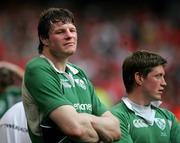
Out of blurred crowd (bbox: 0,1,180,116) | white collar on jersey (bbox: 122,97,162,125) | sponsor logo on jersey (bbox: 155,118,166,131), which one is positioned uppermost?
white collar on jersey (bbox: 122,97,162,125)

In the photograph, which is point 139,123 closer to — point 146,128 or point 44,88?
point 146,128

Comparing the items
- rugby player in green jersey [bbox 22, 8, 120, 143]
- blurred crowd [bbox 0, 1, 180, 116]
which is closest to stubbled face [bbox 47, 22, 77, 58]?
rugby player in green jersey [bbox 22, 8, 120, 143]

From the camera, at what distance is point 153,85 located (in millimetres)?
5512

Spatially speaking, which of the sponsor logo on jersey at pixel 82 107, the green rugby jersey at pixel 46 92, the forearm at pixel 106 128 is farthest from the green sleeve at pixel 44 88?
the forearm at pixel 106 128

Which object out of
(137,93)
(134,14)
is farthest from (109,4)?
(137,93)

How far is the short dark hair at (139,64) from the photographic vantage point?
5.55 m

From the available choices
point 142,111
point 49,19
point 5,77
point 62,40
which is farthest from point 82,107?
point 5,77

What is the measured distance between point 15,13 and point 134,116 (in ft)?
30.6

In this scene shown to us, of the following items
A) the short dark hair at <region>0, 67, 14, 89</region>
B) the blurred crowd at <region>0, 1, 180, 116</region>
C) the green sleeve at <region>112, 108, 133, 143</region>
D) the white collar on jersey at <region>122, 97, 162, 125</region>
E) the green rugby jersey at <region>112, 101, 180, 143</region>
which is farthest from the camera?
the blurred crowd at <region>0, 1, 180, 116</region>

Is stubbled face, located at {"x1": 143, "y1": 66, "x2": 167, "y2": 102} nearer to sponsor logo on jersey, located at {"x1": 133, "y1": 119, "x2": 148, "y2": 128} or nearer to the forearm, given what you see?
sponsor logo on jersey, located at {"x1": 133, "y1": 119, "x2": 148, "y2": 128}

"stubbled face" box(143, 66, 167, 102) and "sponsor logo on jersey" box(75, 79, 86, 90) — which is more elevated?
"sponsor logo on jersey" box(75, 79, 86, 90)

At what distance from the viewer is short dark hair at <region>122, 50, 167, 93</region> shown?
5.55m

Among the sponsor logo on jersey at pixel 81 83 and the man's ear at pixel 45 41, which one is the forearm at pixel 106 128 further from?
the man's ear at pixel 45 41

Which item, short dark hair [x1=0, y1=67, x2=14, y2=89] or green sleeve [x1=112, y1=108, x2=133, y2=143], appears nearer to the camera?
green sleeve [x1=112, y1=108, x2=133, y2=143]
